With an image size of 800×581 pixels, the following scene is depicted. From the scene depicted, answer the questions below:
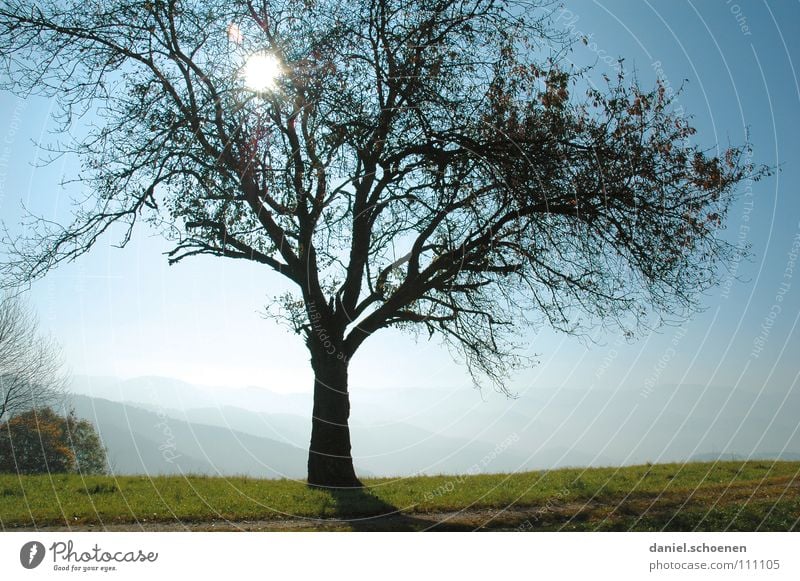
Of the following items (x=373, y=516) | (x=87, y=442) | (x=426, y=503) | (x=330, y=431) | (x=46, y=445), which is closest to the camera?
(x=373, y=516)

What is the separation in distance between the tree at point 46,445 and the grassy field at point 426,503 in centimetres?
238

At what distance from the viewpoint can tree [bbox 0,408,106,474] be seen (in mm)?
22791

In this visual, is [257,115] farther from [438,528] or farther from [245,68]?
[438,528]

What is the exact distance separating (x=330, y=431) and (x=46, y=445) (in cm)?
2264

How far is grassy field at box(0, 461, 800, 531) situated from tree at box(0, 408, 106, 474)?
7.81 ft

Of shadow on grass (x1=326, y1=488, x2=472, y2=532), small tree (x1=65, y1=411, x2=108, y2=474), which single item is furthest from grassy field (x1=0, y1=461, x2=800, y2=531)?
small tree (x1=65, y1=411, x2=108, y2=474)

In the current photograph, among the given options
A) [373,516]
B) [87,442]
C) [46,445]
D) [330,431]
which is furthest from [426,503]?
[87,442]

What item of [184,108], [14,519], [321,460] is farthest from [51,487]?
[184,108]

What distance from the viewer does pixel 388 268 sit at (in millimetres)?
18734

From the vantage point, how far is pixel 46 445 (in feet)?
112

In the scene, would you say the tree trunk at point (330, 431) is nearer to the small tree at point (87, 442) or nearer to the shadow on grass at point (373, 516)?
the shadow on grass at point (373, 516)

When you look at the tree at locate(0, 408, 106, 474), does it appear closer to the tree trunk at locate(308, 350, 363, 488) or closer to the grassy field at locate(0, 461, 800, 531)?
the grassy field at locate(0, 461, 800, 531)

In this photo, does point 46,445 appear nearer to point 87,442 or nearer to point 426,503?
point 87,442

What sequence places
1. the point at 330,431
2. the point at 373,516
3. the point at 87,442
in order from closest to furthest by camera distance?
the point at 373,516, the point at 330,431, the point at 87,442
